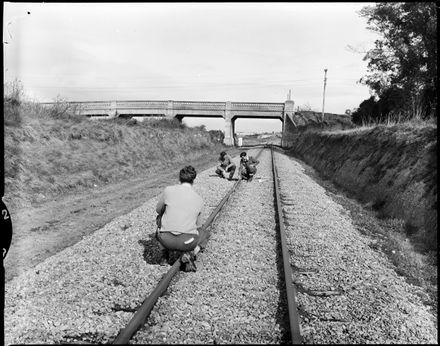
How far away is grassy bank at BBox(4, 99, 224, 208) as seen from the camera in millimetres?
11859

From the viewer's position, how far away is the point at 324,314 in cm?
456

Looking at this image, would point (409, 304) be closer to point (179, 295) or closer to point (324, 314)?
point (324, 314)

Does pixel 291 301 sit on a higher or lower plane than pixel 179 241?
lower

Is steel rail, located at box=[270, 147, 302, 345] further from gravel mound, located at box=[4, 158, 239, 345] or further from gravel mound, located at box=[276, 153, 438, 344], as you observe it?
gravel mound, located at box=[4, 158, 239, 345]

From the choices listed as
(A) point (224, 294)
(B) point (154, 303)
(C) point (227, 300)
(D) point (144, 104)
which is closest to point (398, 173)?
(A) point (224, 294)

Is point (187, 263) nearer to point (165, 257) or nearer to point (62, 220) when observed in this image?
point (165, 257)

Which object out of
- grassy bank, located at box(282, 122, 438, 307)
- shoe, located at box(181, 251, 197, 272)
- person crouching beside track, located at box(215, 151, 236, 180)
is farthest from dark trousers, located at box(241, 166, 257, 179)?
shoe, located at box(181, 251, 197, 272)

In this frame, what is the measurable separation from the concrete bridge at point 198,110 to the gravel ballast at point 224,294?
2154 inches

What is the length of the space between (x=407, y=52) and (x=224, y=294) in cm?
2182

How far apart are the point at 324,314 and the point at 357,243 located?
3444mm

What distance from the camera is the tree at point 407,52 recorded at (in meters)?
19.7

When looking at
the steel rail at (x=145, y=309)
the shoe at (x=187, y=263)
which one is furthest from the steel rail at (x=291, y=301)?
the steel rail at (x=145, y=309)

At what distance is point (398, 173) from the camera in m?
11.8

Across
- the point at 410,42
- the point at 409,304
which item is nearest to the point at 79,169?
the point at 409,304
